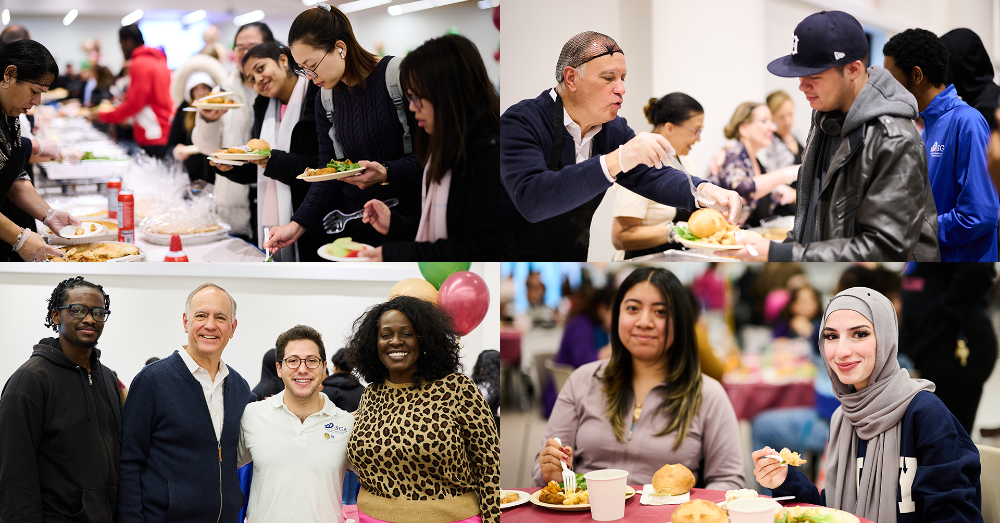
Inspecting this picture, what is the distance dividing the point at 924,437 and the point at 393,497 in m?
2.02

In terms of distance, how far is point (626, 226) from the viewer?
312 cm

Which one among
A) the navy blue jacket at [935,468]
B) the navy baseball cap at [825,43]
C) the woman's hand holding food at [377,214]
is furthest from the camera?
the woman's hand holding food at [377,214]

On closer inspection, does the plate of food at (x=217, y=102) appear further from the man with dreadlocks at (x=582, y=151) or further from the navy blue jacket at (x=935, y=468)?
the navy blue jacket at (x=935, y=468)

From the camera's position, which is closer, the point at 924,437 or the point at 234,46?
the point at 924,437

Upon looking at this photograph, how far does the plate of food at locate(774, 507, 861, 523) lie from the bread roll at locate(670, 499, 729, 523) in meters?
0.21

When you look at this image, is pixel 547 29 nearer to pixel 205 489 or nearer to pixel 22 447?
pixel 205 489

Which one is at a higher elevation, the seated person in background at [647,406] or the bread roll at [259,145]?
the bread roll at [259,145]

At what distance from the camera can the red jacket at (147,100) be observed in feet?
12.5

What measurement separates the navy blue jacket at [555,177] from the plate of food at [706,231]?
8cm

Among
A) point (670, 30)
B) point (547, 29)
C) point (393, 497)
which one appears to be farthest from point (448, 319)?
point (670, 30)

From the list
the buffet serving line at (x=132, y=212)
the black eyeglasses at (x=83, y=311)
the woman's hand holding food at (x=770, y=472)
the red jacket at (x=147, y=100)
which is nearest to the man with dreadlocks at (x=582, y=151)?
the woman's hand holding food at (x=770, y=472)

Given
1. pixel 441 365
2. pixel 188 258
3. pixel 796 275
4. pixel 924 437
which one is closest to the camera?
pixel 924 437

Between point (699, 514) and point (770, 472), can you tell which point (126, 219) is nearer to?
point (699, 514)

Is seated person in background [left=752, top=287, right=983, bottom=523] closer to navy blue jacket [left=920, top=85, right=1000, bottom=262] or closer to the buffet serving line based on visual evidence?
navy blue jacket [left=920, top=85, right=1000, bottom=262]
